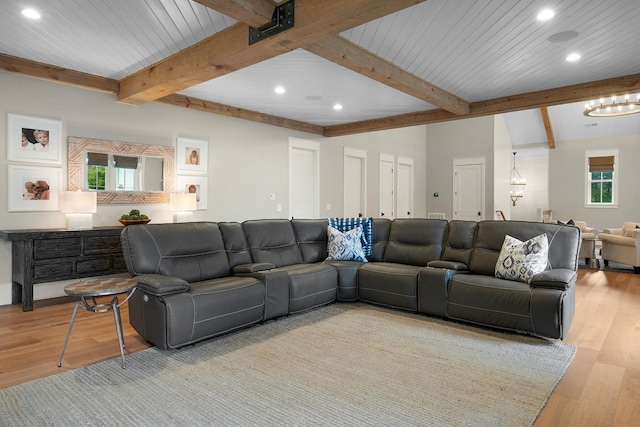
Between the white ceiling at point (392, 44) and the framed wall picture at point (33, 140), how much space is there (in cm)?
67

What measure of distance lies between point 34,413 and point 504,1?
3.95 metres

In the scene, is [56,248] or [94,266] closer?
[56,248]

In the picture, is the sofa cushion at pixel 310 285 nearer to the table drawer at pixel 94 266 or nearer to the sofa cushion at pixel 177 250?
the sofa cushion at pixel 177 250

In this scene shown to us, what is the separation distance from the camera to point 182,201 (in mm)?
5152

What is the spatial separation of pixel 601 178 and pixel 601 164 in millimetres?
378

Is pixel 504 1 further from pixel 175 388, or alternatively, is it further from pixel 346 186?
pixel 346 186

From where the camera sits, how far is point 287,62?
401 centimetres

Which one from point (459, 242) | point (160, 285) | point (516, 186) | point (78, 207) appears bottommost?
point (160, 285)

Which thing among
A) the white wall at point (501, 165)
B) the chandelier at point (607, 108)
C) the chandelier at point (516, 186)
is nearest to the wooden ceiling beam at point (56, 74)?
the white wall at point (501, 165)

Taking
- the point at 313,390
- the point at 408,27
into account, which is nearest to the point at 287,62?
the point at 408,27

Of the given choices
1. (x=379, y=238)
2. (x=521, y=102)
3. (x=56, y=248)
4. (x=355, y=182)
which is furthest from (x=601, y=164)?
(x=56, y=248)

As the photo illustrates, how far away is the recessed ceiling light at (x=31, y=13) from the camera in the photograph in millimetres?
2916

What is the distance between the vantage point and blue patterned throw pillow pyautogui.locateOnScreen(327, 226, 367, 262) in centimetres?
461

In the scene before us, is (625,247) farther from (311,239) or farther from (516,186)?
(516,186)
